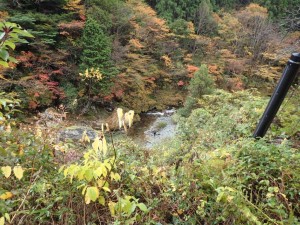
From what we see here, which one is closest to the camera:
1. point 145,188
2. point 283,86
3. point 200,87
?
point 145,188

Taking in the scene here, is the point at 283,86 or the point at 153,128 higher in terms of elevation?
the point at 283,86

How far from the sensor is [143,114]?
15281mm

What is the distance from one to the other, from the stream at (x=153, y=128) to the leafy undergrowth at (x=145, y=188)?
9115 millimetres

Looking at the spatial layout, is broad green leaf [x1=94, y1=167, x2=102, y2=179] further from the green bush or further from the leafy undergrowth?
the green bush

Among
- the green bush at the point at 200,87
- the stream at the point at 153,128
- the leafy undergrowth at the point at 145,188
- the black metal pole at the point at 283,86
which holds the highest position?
the black metal pole at the point at 283,86

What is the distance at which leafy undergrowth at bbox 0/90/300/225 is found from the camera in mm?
1400

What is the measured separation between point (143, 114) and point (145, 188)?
13479 mm

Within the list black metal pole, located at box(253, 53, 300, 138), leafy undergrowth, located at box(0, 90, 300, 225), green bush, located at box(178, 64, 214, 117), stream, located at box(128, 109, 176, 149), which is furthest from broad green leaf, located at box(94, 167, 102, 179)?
green bush, located at box(178, 64, 214, 117)

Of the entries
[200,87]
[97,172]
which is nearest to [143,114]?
[200,87]

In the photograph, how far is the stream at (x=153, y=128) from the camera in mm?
11852

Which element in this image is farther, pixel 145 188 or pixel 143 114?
pixel 143 114

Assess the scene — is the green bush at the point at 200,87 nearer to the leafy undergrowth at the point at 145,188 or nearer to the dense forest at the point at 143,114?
the dense forest at the point at 143,114

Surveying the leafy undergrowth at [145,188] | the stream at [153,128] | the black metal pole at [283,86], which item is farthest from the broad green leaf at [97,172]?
the stream at [153,128]

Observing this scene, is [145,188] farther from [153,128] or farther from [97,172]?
[153,128]
